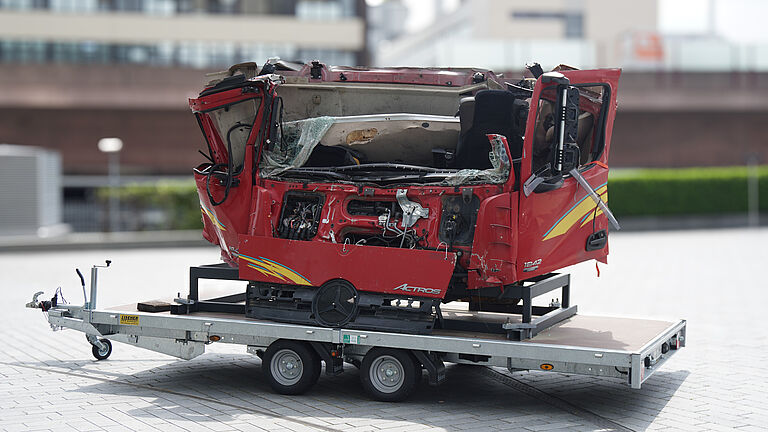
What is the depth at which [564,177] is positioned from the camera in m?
7.80

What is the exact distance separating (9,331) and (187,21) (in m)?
32.0

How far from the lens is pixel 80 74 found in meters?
39.5

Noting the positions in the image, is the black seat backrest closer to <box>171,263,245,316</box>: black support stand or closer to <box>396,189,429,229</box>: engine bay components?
<box>396,189,429,229</box>: engine bay components

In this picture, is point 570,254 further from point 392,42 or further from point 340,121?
point 392,42

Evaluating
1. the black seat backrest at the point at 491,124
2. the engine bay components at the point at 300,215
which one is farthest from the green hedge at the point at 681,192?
the engine bay components at the point at 300,215

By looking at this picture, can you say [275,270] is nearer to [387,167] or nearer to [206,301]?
[206,301]

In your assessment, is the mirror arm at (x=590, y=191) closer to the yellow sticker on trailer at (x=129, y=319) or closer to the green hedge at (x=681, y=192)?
the yellow sticker on trailer at (x=129, y=319)

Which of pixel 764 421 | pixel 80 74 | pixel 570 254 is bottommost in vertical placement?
pixel 764 421

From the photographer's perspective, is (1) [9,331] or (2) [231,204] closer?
(2) [231,204]

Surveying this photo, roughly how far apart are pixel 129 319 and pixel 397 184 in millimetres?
2858

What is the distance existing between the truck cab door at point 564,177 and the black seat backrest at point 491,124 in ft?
1.46

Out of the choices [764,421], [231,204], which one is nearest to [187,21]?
[231,204]

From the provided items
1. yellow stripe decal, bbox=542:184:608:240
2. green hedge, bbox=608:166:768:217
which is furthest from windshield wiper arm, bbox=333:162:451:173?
green hedge, bbox=608:166:768:217

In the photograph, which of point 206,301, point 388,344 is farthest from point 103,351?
point 388,344
